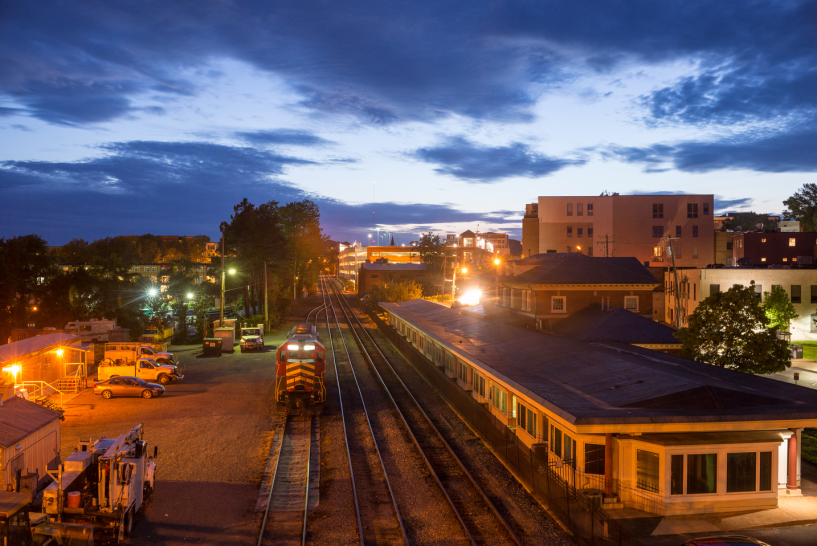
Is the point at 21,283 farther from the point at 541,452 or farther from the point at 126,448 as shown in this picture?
the point at 541,452

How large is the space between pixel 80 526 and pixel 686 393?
17.0m

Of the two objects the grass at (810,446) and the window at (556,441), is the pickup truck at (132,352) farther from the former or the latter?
the grass at (810,446)

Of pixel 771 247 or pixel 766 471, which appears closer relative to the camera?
pixel 766 471

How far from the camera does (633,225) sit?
3423 inches

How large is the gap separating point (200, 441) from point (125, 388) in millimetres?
10995

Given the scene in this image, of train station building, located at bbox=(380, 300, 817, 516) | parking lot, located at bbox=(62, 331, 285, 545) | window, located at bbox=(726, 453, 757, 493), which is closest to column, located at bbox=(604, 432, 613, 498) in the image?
train station building, located at bbox=(380, 300, 817, 516)

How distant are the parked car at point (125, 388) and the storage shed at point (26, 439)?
38.5 feet

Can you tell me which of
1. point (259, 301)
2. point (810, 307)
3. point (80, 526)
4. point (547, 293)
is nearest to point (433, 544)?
point (80, 526)

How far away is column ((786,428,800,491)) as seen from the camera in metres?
15.6

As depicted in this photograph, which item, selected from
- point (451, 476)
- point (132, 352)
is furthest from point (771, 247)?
point (132, 352)

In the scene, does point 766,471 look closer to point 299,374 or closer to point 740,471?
point 740,471

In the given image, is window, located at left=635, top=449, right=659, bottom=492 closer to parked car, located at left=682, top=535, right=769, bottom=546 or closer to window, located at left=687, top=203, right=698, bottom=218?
parked car, located at left=682, top=535, right=769, bottom=546

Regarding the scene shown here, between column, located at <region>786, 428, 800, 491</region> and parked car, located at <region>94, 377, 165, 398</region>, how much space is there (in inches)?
1185

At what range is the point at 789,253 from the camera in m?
72.6
